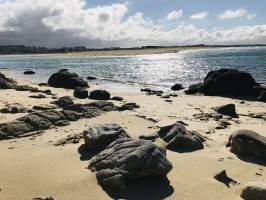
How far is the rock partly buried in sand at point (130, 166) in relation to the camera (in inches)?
315

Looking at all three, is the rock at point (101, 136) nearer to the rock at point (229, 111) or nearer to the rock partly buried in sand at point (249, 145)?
the rock partly buried in sand at point (249, 145)

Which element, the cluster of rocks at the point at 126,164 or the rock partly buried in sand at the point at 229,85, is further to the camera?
the rock partly buried in sand at the point at 229,85

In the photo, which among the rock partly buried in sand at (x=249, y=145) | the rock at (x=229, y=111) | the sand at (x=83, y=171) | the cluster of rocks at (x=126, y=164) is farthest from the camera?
the rock at (x=229, y=111)

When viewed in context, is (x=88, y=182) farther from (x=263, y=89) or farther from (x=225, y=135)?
(x=263, y=89)

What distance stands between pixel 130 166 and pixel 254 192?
2514mm

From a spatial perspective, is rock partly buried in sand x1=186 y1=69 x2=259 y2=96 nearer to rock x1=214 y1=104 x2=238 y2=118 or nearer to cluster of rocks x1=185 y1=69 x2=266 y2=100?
cluster of rocks x1=185 y1=69 x2=266 y2=100

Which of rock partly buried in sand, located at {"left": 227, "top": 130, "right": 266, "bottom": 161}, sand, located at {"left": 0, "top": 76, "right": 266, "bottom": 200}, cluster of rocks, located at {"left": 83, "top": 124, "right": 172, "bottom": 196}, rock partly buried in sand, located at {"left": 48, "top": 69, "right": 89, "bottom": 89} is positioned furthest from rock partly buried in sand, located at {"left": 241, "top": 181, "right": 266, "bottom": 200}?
rock partly buried in sand, located at {"left": 48, "top": 69, "right": 89, "bottom": 89}

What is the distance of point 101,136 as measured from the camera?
409 inches

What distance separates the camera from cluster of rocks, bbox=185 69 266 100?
2798cm

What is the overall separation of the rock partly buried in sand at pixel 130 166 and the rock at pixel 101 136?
1541 mm

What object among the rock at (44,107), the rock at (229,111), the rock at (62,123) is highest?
the rock at (62,123)

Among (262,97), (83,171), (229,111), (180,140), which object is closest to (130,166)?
(83,171)

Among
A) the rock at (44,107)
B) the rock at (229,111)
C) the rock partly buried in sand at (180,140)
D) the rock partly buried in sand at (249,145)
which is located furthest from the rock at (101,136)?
the rock at (229,111)

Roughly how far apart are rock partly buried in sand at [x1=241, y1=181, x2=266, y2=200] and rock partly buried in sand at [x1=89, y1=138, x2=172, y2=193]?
1.67 meters
